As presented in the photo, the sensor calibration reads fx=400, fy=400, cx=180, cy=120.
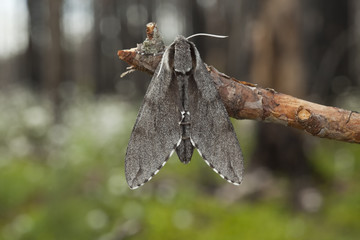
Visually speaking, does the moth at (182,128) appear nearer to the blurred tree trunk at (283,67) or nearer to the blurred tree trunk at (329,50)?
the blurred tree trunk at (283,67)

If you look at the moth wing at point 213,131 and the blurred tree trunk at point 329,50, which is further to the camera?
the blurred tree trunk at point 329,50

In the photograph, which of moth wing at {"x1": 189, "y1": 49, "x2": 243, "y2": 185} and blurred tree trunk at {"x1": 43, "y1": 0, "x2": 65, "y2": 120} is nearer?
moth wing at {"x1": 189, "y1": 49, "x2": 243, "y2": 185}

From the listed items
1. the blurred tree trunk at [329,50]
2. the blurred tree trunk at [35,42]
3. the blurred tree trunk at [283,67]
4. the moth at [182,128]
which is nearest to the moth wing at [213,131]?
the moth at [182,128]

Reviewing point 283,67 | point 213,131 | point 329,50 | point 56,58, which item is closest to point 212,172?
point 283,67

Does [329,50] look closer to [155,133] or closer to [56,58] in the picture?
[56,58]

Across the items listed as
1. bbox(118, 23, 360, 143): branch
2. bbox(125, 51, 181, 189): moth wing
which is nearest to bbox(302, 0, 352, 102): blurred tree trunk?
bbox(118, 23, 360, 143): branch

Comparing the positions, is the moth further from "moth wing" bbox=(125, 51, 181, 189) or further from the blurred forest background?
the blurred forest background

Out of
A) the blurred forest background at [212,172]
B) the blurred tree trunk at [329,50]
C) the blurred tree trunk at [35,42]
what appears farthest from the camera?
the blurred tree trunk at [35,42]
